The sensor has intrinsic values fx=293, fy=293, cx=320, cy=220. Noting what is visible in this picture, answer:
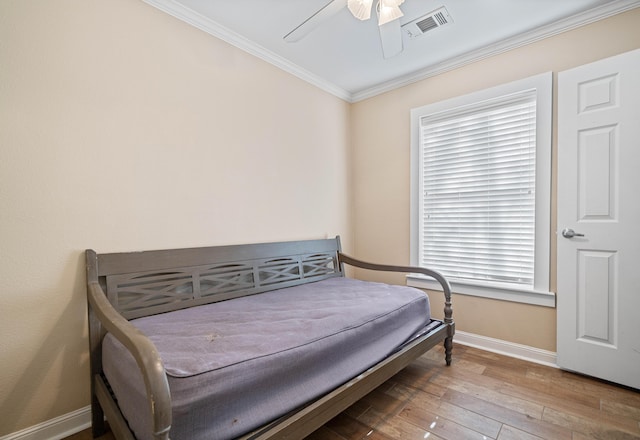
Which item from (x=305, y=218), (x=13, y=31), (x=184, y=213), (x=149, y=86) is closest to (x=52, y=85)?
(x=13, y=31)

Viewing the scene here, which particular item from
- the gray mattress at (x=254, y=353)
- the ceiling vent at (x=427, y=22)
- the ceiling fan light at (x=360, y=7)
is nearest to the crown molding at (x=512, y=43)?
the ceiling vent at (x=427, y=22)

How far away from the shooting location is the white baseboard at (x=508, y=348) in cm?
214

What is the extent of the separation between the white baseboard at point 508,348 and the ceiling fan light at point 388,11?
243cm

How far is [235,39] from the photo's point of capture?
2.21 meters

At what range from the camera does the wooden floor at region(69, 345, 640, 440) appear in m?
1.46

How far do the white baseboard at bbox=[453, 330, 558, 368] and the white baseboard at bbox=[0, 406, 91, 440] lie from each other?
2649 millimetres

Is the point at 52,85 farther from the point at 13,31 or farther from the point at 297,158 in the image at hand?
the point at 297,158

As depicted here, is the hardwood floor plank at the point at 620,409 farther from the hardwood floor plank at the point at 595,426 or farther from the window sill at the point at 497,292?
the window sill at the point at 497,292

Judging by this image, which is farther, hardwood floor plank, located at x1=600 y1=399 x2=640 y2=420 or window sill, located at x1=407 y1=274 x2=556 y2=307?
window sill, located at x1=407 y1=274 x2=556 y2=307

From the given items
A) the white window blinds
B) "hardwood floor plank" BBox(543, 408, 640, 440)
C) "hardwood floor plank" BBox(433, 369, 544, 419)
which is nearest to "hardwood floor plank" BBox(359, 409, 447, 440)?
"hardwood floor plank" BBox(433, 369, 544, 419)

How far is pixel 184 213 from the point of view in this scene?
6.40 ft

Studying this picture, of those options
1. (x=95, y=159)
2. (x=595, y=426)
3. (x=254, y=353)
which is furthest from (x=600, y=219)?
(x=95, y=159)

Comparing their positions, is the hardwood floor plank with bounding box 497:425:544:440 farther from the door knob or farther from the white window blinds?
the door knob

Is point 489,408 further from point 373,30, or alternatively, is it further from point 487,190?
point 373,30
